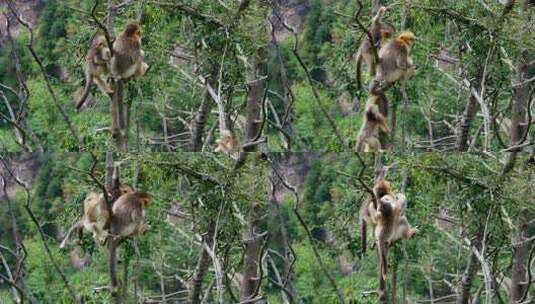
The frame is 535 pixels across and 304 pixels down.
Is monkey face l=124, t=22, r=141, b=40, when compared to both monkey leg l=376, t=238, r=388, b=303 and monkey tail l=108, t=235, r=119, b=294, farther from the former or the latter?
monkey leg l=376, t=238, r=388, b=303

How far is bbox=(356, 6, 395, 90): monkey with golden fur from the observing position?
173 inches

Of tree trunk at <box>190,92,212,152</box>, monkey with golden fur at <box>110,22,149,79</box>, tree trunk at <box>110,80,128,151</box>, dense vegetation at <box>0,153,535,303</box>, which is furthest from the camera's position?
dense vegetation at <box>0,153,535,303</box>

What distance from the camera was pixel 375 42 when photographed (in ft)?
14.5

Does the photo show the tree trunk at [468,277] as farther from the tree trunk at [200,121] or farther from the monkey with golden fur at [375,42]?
the tree trunk at [200,121]

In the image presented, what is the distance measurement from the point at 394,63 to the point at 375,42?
Answer: 0.10 m

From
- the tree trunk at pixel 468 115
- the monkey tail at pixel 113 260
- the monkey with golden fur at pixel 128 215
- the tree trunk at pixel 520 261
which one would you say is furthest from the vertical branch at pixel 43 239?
the tree trunk at pixel 520 261

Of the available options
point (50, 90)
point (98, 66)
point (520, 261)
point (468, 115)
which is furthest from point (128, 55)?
point (520, 261)

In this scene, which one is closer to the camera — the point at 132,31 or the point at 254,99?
the point at 132,31

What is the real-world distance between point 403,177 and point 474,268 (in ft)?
1.64

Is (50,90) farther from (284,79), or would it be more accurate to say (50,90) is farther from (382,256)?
(382,256)

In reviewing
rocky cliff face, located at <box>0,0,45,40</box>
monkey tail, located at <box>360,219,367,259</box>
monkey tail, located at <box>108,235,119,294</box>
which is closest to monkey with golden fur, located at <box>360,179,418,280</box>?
monkey tail, located at <box>360,219,367,259</box>

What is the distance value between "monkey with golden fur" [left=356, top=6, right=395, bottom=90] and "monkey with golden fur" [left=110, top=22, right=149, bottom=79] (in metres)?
0.79

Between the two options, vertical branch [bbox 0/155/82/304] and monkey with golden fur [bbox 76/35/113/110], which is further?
vertical branch [bbox 0/155/82/304]

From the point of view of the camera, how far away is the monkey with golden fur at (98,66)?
4.34 metres
